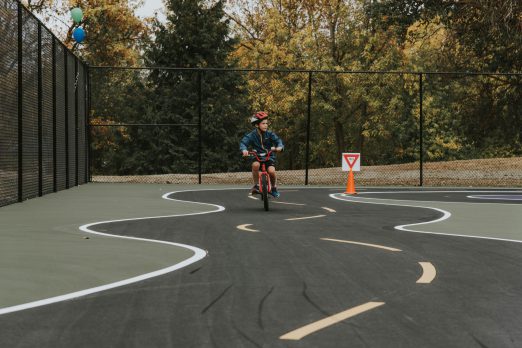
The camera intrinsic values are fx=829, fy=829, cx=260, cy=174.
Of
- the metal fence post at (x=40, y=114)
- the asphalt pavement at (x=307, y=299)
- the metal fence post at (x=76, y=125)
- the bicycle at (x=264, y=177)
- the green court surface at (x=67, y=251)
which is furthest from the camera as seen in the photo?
the metal fence post at (x=76, y=125)

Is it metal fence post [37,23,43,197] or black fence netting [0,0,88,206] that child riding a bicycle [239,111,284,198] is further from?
metal fence post [37,23,43,197]

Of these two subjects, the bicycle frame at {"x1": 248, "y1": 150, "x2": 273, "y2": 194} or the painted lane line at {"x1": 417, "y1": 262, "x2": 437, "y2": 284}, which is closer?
the painted lane line at {"x1": 417, "y1": 262, "x2": 437, "y2": 284}

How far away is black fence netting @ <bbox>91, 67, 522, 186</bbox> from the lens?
41.8 meters

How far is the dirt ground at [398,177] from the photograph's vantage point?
2942 centimetres

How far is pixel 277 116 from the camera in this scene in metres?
47.6

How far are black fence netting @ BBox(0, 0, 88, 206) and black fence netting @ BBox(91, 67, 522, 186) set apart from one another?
539 inches

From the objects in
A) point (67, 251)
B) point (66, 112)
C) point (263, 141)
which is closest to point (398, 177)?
point (66, 112)

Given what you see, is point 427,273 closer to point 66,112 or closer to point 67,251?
point 67,251

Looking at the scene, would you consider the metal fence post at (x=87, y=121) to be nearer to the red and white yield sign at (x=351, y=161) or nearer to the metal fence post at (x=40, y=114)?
the metal fence post at (x=40, y=114)

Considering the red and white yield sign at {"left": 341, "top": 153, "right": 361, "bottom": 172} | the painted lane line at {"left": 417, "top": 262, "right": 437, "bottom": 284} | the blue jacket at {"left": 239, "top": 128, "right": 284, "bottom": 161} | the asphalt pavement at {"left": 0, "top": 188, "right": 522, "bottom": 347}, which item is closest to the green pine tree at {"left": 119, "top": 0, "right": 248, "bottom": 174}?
the red and white yield sign at {"left": 341, "top": 153, "right": 361, "bottom": 172}

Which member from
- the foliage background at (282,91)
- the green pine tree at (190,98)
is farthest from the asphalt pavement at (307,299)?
the green pine tree at (190,98)

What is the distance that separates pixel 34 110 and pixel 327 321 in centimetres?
1502

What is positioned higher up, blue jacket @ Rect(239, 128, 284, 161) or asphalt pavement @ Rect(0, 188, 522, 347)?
blue jacket @ Rect(239, 128, 284, 161)

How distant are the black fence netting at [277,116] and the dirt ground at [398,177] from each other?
6054 millimetres
